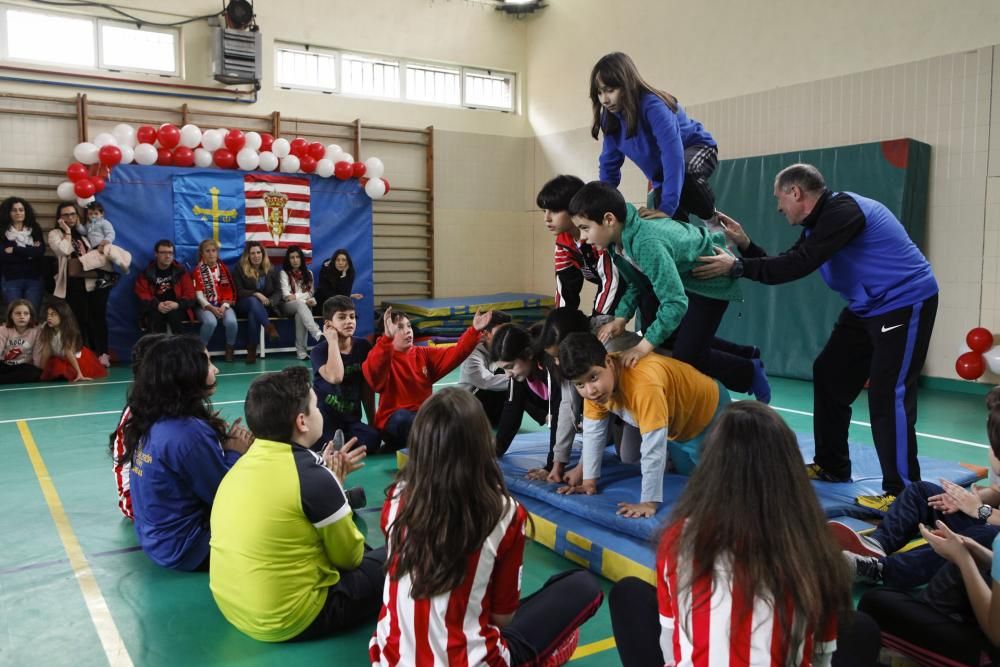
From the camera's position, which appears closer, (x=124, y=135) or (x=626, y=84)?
(x=626, y=84)

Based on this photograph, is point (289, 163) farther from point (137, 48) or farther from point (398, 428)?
point (398, 428)

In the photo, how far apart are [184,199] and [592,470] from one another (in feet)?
23.8

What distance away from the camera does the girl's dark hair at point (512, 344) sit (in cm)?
397

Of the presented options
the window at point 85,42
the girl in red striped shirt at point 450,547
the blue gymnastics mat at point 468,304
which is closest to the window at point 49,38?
the window at point 85,42

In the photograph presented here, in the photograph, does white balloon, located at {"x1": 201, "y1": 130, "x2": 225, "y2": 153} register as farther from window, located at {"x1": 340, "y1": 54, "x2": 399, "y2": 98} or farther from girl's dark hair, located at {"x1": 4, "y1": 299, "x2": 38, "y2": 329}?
girl's dark hair, located at {"x1": 4, "y1": 299, "x2": 38, "y2": 329}

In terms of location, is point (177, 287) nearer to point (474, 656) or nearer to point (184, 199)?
point (184, 199)

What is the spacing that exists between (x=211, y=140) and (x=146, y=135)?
68 cm

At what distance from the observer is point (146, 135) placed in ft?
29.1

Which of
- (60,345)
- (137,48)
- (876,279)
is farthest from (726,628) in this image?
(137,48)

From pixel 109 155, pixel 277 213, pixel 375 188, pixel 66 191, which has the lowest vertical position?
pixel 277 213

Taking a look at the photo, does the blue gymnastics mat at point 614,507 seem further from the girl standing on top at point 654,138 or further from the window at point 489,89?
the window at point 489,89

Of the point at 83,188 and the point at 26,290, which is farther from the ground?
the point at 83,188

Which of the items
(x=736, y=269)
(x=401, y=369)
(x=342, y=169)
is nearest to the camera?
(x=736, y=269)

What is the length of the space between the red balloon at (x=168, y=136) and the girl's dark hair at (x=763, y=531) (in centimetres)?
867
